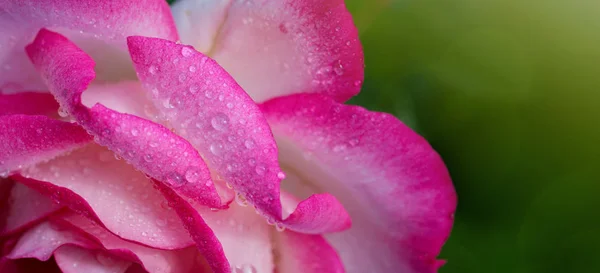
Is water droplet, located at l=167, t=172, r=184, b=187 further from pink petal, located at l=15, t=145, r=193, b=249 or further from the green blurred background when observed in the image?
the green blurred background

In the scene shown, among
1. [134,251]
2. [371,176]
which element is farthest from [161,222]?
[371,176]

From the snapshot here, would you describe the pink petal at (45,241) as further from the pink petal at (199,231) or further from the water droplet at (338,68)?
the water droplet at (338,68)

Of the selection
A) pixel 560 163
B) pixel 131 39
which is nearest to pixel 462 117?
pixel 560 163

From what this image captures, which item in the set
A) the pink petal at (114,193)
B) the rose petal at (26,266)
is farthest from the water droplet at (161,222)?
the rose petal at (26,266)

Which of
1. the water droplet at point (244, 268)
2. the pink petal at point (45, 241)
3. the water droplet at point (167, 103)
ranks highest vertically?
the water droplet at point (167, 103)

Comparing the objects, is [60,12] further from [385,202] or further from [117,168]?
[385,202]

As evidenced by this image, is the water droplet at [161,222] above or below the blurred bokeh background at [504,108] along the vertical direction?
below
